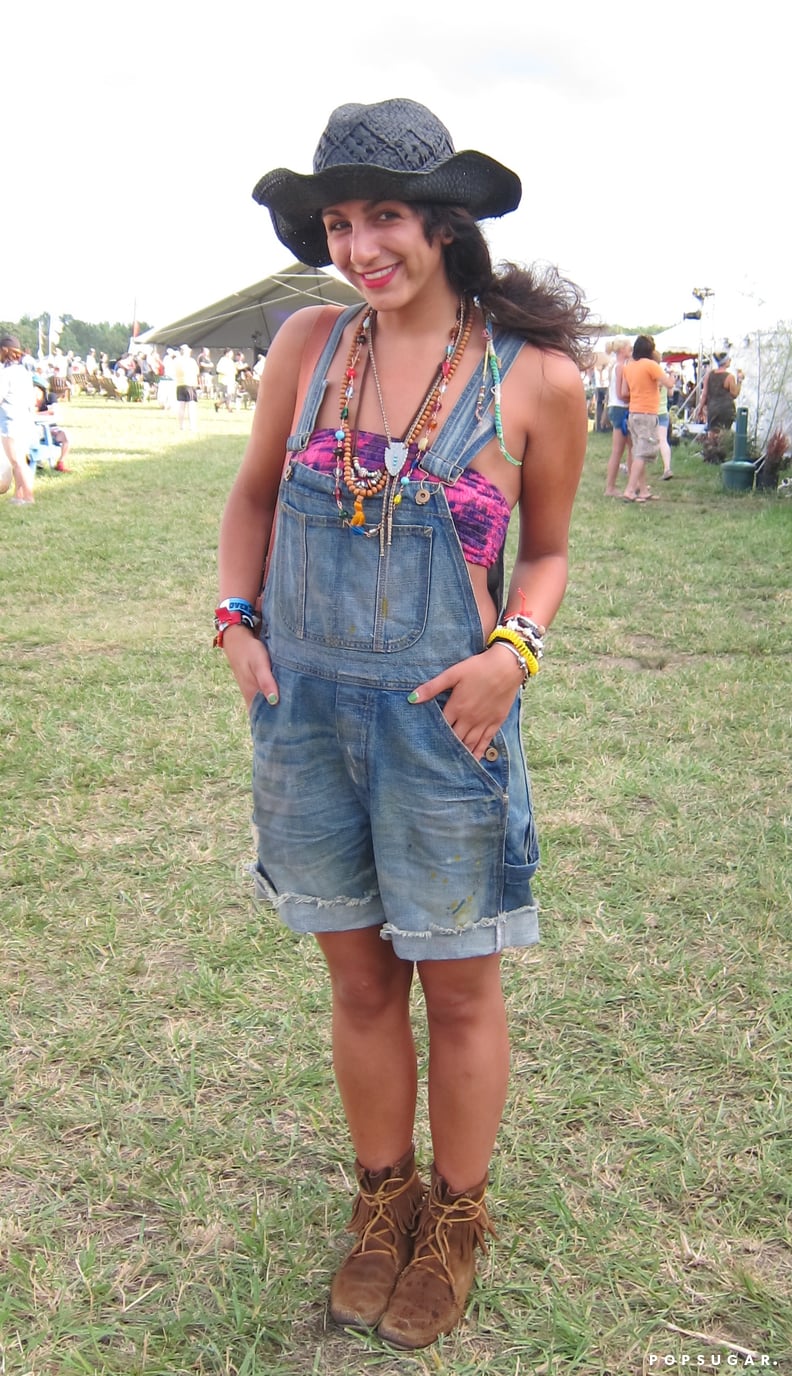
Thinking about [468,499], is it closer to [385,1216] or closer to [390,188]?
[390,188]

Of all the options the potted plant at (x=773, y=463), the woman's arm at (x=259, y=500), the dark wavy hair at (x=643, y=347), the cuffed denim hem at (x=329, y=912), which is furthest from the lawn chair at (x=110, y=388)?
the cuffed denim hem at (x=329, y=912)

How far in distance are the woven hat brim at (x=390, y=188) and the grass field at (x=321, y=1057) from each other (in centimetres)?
180

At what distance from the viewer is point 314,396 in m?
1.73

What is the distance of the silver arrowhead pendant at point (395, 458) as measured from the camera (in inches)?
63.3

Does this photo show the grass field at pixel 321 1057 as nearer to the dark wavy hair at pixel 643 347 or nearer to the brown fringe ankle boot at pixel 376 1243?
the brown fringe ankle boot at pixel 376 1243

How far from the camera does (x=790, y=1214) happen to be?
85.0 inches

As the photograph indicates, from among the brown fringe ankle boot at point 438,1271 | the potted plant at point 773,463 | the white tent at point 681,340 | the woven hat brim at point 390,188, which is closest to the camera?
the woven hat brim at point 390,188

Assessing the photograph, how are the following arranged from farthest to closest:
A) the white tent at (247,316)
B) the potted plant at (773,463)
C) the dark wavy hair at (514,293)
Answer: the white tent at (247,316), the potted plant at (773,463), the dark wavy hair at (514,293)

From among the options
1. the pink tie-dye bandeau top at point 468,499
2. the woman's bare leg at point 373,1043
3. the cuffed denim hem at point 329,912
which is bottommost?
the woman's bare leg at point 373,1043

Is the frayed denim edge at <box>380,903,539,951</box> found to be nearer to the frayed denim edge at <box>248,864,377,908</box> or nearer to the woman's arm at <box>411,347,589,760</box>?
the frayed denim edge at <box>248,864,377,908</box>

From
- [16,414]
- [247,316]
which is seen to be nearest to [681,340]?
[247,316]

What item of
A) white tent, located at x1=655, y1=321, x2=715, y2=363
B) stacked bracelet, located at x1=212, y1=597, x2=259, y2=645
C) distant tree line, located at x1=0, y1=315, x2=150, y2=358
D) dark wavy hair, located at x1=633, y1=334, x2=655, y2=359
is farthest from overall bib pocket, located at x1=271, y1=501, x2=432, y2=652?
distant tree line, located at x1=0, y1=315, x2=150, y2=358

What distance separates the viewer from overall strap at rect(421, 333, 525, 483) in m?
1.61

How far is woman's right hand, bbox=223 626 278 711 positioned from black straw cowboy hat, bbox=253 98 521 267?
66 cm
